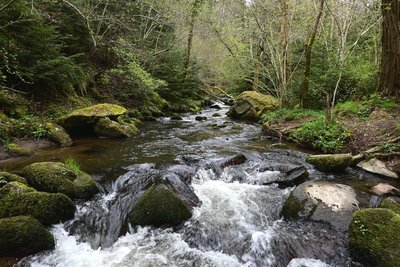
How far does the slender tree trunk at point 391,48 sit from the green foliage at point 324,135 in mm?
2454

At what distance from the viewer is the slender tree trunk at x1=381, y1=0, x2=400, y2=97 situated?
9.27 m

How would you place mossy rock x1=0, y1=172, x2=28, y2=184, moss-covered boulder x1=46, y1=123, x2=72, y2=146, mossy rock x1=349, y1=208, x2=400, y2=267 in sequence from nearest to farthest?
1. mossy rock x1=349, y1=208, x2=400, y2=267
2. mossy rock x1=0, y1=172, x2=28, y2=184
3. moss-covered boulder x1=46, y1=123, x2=72, y2=146

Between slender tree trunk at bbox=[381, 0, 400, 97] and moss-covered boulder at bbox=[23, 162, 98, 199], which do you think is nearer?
moss-covered boulder at bbox=[23, 162, 98, 199]

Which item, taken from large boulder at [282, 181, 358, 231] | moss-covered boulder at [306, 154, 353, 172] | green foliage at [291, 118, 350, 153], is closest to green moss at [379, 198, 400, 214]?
large boulder at [282, 181, 358, 231]

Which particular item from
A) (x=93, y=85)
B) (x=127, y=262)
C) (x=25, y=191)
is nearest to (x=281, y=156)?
(x=127, y=262)

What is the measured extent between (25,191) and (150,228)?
2.09m

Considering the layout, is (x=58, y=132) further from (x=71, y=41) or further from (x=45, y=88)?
(x=71, y=41)

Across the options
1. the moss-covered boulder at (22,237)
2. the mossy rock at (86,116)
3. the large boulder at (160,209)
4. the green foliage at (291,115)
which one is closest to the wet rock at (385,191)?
the large boulder at (160,209)

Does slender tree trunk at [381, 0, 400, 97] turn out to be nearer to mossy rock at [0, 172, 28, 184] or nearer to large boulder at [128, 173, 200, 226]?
large boulder at [128, 173, 200, 226]

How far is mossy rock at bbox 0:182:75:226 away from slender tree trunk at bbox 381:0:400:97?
10222mm

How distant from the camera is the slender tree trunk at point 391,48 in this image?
30.4 ft

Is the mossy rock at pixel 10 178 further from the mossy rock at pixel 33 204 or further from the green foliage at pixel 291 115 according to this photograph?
the green foliage at pixel 291 115

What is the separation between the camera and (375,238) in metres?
3.92

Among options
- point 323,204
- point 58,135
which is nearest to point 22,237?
point 323,204
